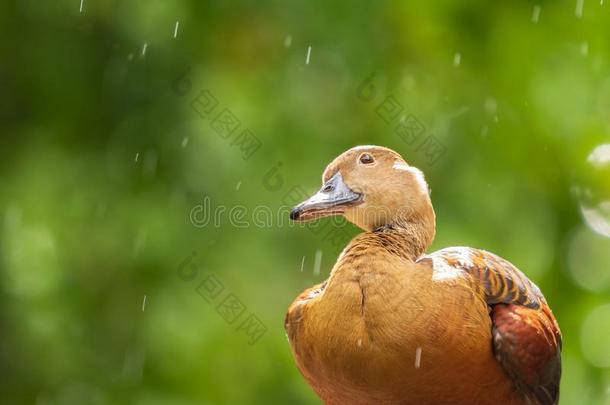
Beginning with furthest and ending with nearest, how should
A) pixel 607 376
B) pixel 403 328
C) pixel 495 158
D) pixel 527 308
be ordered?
pixel 495 158 < pixel 607 376 < pixel 527 308 < pixel 403 328

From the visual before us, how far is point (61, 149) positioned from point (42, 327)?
1.13 meters

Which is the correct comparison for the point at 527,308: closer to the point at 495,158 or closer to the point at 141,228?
the point at 495,158

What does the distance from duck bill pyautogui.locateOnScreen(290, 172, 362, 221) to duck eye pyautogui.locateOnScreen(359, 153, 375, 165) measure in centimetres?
9

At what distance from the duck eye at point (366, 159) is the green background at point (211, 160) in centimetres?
245

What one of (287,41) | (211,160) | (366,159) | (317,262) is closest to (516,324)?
(366,159)

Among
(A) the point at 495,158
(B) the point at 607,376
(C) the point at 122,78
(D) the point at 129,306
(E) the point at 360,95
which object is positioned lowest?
(B) the point at 607,376

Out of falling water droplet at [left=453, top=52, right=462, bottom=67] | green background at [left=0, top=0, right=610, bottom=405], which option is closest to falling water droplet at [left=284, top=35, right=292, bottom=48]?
green background at [left=0, top=0, right=610, bottom=405]

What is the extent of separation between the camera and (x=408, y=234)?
9.27ft

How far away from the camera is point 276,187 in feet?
18.6

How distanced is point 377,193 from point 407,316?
554 mm

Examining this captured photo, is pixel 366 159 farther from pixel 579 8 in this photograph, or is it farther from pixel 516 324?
pixel 579 8

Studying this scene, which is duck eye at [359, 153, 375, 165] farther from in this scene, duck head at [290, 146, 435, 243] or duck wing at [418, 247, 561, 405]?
duck wing at [418, 247, 561, 405]

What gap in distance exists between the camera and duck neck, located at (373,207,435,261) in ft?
8.94

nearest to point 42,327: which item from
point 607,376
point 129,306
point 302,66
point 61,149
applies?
point 129,306
